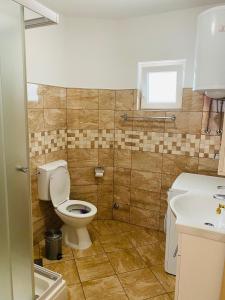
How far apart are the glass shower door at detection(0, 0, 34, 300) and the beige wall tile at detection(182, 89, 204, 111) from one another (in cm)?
172

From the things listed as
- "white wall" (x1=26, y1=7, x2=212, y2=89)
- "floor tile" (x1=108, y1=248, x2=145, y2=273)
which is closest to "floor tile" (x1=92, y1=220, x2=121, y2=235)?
"floor tile" (x1=108, y1=248, x2=145, y2=273)

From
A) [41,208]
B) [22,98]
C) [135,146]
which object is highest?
[22,98]

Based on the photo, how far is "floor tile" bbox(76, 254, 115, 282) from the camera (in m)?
2.08

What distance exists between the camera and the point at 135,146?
2.80 metres

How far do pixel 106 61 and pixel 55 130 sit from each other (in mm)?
967

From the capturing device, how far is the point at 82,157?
2893 millimetres

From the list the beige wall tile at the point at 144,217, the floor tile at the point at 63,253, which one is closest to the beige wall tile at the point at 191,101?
the beige wall tile at the point at 144,217

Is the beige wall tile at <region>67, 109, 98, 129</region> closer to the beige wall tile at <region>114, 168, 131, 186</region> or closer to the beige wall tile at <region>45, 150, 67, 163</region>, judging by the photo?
the beige wall tile at <region>45, 150, 67, 163</region>

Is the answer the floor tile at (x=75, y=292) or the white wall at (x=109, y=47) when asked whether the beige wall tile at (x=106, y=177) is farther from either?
the floor tile at (x=75, y=292)

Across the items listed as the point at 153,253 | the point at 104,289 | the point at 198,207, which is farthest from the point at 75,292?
the point at 198,207

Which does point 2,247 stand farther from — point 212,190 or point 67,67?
point 67,67

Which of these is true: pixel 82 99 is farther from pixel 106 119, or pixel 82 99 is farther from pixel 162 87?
pixel 162 87

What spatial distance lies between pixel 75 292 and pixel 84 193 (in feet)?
4.02

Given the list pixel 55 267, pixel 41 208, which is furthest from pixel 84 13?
pixel 55 267
